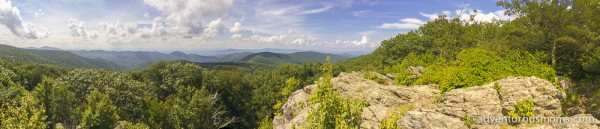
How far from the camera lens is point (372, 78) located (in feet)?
109

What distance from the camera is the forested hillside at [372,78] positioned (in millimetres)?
18344

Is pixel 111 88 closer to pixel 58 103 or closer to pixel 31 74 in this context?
pixel 58 103

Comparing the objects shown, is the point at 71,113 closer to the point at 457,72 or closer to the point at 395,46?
the point at 457,72

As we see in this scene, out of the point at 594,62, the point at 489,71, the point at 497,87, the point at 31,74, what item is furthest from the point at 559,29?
the point at 31,74

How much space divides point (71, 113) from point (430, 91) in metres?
43.0

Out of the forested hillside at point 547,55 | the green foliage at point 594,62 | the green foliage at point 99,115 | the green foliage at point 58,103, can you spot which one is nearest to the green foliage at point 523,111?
the forested hillside at point 547,55

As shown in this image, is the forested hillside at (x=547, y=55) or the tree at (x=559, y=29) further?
the tree at (x=559, y=29)

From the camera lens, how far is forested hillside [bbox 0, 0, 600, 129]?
1834 centimetres

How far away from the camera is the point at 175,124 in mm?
44219

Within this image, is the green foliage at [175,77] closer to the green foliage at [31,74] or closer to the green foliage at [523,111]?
the green foliage at [31,74]

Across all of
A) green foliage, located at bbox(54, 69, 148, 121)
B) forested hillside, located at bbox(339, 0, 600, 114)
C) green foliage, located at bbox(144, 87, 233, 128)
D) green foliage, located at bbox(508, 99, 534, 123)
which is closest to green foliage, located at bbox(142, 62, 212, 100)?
green foliage, located at bbox(54, 69, 148, 121)

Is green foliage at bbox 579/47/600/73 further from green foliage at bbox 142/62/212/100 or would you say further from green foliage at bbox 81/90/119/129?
green foliage at bbox 142/62/212/100

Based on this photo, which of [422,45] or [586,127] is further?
[422,45]

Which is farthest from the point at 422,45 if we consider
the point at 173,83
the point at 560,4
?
the point at 173,83
